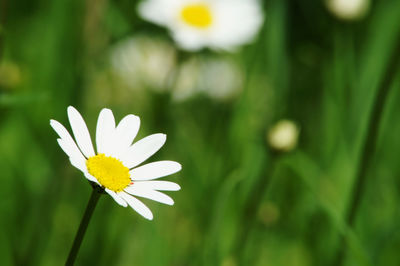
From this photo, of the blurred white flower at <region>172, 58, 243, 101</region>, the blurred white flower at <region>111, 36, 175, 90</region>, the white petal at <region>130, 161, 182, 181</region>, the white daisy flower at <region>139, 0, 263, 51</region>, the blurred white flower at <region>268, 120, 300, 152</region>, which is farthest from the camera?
the blurred white flower at <region>172, 58, 243, 101</region>

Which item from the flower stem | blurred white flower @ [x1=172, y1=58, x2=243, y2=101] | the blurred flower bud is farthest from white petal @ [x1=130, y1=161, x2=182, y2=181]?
blurred white flower @ [x1=172, y1=58, x2=243, y2=101]

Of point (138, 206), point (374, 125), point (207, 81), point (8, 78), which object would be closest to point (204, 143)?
point (207, 81)

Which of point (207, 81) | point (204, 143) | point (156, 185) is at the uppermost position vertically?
point (156, 185)

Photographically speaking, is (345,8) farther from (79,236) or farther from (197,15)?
(79,236)

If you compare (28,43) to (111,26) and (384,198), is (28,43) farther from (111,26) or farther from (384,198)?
(384,198)

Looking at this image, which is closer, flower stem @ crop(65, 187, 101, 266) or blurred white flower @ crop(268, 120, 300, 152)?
flower stem @ crop(65, 187, 101, 266)

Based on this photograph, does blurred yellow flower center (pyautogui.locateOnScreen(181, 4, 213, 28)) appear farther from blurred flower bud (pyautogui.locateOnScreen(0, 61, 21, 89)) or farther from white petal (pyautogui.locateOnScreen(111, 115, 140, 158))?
white petal (pyautogui.locateOnScreen(111, 115, 140, 158))

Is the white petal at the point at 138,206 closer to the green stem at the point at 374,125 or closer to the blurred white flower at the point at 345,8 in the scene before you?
the green stem at the point at 374,125
